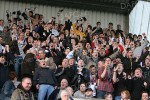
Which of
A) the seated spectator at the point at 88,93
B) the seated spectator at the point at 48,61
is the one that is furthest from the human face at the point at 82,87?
the seated spectator at the point at 48,61

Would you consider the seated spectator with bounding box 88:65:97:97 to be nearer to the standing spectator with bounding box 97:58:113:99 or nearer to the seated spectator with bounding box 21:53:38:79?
the standing spectator with bounding box 97:58:113:99

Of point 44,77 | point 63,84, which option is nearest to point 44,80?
point 44,77

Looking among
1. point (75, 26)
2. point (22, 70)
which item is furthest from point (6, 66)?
point (75, 26)

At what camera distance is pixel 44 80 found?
35.6 feet

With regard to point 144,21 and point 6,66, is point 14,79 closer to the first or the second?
point 6,66

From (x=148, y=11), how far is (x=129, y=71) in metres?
9.44

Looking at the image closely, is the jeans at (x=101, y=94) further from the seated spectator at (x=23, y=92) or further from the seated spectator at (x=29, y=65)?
the seated spectator at (x=23, y=92)

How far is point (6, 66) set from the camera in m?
11.6

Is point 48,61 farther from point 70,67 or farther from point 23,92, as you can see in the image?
point 23,92

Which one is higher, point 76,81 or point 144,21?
point 144,21

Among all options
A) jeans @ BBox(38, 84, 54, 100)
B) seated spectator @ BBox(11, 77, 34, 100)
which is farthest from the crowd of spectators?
seated spectator @ BBox(11, 77, 34, 100)

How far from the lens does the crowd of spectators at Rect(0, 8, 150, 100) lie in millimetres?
10883

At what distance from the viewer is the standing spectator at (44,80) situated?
10.7 m

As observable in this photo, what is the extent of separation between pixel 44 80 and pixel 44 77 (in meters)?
0.10
